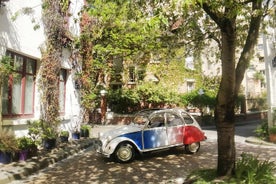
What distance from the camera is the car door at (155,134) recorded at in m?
9.99

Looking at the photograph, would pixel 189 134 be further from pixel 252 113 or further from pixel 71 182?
pixel 252 113

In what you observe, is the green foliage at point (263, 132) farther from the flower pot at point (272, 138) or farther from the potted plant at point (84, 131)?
the potted plant at point (84, 131)

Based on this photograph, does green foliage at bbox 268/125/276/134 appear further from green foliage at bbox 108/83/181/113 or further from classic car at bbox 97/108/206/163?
green foliage at bbox 108/83/181/113

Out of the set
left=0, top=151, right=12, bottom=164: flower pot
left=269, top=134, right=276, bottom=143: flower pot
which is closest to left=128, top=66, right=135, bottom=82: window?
left=269, top=134, right=276, bottom=143: flower pot

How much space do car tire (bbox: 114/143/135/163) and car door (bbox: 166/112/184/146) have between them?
1547 millimetres

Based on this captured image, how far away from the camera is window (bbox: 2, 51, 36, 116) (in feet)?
33.1

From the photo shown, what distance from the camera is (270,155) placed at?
35.6 ft

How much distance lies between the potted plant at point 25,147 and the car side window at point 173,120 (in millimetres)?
4683

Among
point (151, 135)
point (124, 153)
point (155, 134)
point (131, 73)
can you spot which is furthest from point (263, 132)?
point (131, 73)

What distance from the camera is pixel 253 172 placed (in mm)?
6203

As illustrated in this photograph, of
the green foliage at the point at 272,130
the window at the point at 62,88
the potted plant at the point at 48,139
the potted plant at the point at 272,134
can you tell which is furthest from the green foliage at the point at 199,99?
the potted plant at the point at 48,139

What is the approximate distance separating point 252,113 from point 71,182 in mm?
24897

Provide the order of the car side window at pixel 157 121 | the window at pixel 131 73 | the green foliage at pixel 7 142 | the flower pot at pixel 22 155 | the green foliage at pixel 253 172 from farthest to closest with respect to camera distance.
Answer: the window at pixel 131 73 → the car side window at pixel 157 121 → the flower pot at pixel 22 155 → the green foliage at pixel 7 142 → the green foliage at pixel 253 172

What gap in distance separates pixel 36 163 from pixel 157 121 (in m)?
4.21
